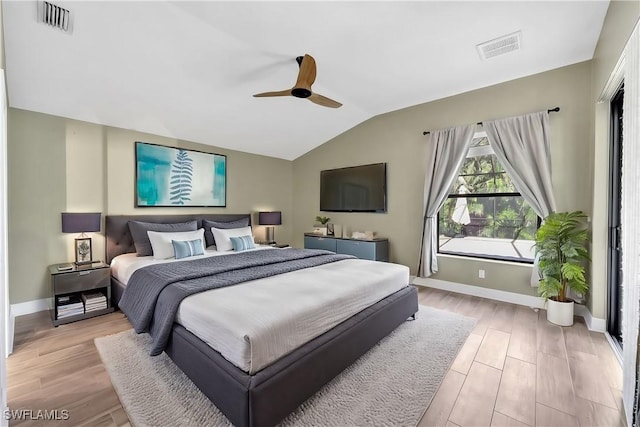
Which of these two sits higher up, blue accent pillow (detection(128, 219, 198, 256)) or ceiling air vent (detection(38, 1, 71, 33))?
ceiling air vent (detection(38, 1, 71, 33))

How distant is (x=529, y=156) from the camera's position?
349 cm

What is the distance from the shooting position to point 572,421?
169 cm

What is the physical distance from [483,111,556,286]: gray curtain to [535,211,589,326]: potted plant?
0.98ft

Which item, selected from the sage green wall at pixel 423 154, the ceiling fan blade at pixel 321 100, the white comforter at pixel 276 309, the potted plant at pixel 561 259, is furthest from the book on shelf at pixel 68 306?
the potted plant at pixel 561 259

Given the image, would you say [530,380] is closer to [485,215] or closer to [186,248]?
[485,215]

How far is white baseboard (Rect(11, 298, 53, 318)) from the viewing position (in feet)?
10.5

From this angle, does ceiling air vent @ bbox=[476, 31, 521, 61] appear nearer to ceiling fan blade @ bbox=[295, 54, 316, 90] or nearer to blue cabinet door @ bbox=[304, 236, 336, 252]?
ceiling fan blade @ bbox=[295, 54, 316, 90]

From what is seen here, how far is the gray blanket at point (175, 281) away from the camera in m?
2.16

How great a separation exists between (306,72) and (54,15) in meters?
2.08

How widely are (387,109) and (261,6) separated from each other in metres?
2.85

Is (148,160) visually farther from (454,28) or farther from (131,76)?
(454,28)

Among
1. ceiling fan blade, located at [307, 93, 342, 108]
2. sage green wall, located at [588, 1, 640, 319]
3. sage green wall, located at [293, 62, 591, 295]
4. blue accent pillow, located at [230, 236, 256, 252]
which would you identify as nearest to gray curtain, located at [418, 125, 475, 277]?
sage green wall, located at [293, 62, 591, 295]

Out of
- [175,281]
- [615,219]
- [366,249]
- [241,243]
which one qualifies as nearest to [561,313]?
[615,219]

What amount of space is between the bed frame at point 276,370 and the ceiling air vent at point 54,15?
8.76ft
